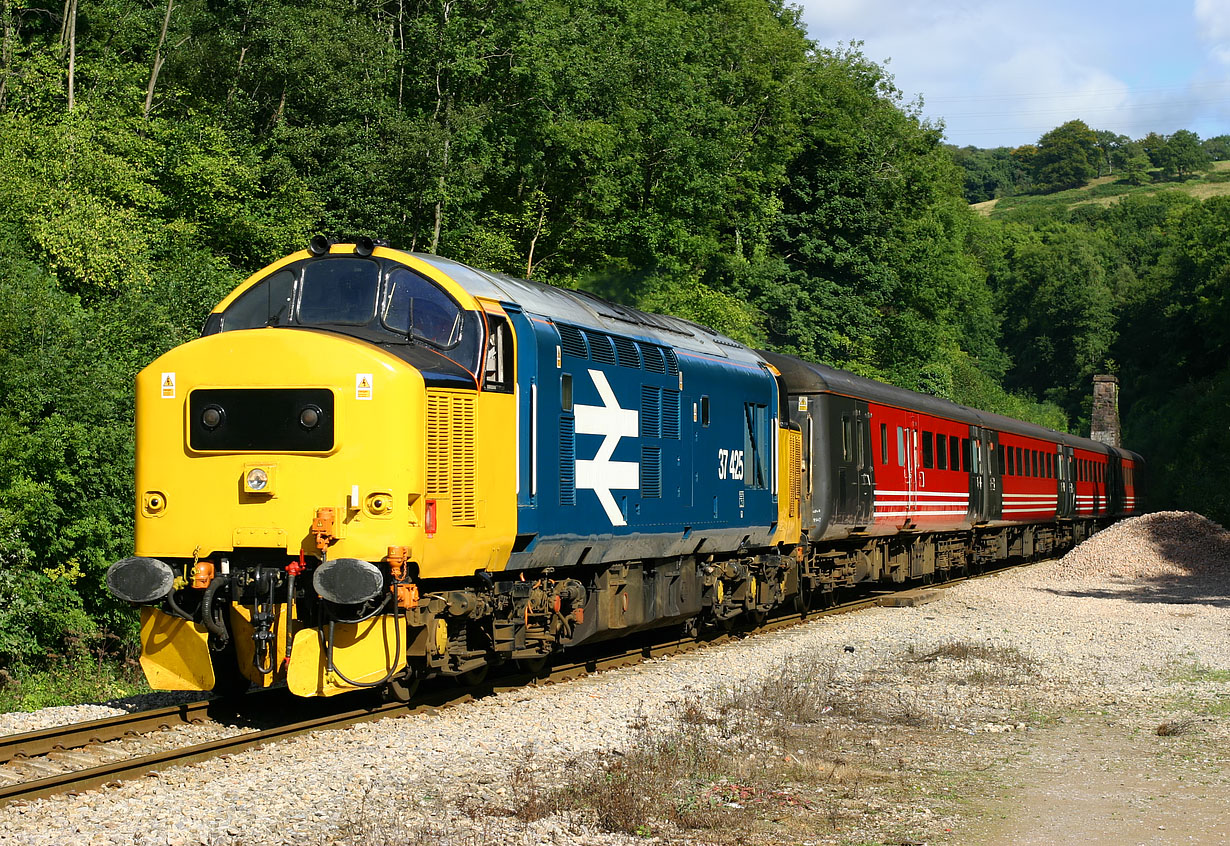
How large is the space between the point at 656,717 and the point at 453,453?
304 cm

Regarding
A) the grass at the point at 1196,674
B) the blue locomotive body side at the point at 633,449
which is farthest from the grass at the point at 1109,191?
the grass at the point at 1196,674

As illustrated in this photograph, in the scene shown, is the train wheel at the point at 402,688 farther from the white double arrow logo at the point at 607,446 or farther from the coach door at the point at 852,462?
the coach door at the point at 852,462

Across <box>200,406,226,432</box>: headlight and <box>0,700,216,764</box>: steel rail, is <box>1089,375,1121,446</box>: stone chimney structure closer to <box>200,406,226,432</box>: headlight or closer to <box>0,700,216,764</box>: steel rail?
<box>0,700,216,764</box>: steel rail

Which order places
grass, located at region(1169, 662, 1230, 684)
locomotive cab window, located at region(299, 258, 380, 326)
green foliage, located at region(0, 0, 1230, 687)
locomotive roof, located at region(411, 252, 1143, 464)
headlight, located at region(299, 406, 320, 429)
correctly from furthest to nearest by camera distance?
green foliage, located at region(0, 0, 1230, 687) < grass, located at region(1169, 662, 1230, 684) < locomotive roof, located at region(411, 252, 1143, 464) < locomotive cab window, located at region(299, 258, 380, 326) < headlight, located at region(299, 406, 320, 429)

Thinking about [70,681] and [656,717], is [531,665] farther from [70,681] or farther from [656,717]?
[70,681]

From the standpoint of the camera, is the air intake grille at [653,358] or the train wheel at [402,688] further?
the air intake grille at [653,358]

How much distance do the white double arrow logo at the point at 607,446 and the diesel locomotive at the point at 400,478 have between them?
3cm

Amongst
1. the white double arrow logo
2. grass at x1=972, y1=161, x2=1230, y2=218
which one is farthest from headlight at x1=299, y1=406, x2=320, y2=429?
grass at x1=972, y1=161, x2=1230, y2=218

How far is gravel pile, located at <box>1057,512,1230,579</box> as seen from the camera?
30717mm

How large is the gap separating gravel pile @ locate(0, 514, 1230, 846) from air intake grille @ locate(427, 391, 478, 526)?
185 cm

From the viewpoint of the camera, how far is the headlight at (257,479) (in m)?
9.90

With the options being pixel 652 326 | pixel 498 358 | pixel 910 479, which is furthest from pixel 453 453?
pixel 910 479

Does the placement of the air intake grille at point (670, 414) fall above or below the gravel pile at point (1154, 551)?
above

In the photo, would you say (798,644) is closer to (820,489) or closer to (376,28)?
(820,489)
